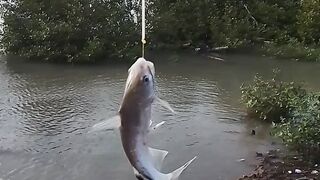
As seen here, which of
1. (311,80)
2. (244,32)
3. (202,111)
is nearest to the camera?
(202,111)

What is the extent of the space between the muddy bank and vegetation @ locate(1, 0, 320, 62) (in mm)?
5901

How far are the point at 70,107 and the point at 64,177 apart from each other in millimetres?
2550

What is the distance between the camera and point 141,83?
8.24ft

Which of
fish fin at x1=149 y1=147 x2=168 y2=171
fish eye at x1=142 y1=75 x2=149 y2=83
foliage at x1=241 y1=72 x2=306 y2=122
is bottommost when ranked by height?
foliage at x1=241 y1=72 x2=306 y2=122

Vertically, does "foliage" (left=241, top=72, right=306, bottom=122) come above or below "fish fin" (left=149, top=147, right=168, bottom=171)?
below

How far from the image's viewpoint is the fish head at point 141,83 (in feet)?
8.14

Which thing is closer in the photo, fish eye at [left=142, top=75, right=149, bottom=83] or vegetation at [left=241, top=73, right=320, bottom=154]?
fish eye at [left=142, top=75, right=149, bottom=83]

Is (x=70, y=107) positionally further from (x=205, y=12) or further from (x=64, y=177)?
(x=205, y=12)

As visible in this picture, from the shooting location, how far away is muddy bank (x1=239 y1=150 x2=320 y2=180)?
5.79 m

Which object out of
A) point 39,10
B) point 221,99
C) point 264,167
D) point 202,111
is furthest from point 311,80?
point 39,10

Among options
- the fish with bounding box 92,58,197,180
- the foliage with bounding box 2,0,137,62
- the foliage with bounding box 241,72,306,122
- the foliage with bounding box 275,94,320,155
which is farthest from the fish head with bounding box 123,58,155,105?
the foliage with bounding box 2,0,137,62

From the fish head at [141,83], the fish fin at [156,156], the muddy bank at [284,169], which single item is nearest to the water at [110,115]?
the muddy bank at [284,169]

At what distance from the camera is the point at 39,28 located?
460 inches

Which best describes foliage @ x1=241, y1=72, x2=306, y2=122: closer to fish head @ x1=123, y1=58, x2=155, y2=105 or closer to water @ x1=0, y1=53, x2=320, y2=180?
water @ x1=0, y1=53, x2=320, y2=180
